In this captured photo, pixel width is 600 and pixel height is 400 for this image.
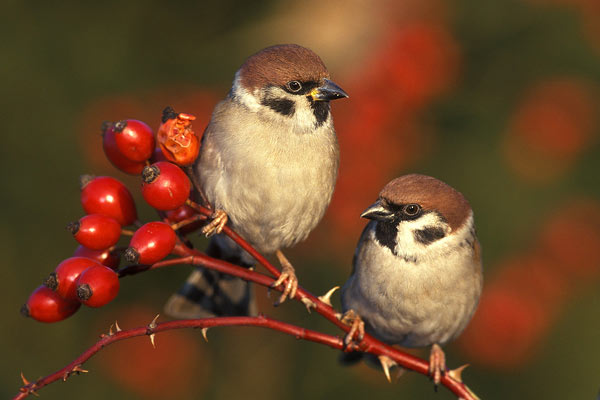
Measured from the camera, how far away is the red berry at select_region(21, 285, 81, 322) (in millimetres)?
1777

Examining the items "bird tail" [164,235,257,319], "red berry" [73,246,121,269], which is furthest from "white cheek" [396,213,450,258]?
"red berry" [73,246,121,269]

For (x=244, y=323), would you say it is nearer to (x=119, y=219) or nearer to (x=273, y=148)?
(x=119, y=219)

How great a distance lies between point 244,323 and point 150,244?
0.29 m

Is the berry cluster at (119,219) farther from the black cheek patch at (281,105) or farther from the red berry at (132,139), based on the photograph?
the black cheek patch at (281,105)

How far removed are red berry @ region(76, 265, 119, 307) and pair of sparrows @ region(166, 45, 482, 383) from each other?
451 mm

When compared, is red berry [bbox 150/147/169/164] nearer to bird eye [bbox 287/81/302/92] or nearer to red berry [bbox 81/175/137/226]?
red berry [bbox 81/175/137/226]

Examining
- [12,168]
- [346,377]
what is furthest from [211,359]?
[12,168]

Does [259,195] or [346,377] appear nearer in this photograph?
[259,195]

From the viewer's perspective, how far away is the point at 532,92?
414 centimetres

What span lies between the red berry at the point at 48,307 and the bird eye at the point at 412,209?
1.04 meters

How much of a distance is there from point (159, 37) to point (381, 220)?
9.78 ft

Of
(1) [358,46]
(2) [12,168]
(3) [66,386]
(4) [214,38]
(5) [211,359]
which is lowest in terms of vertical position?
(3) [66,386]

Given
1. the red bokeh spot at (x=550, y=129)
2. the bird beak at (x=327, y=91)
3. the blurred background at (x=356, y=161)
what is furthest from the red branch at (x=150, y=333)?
the red bokeh spot at (x=550, y=129)

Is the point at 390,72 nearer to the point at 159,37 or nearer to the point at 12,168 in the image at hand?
the point at 159,37
